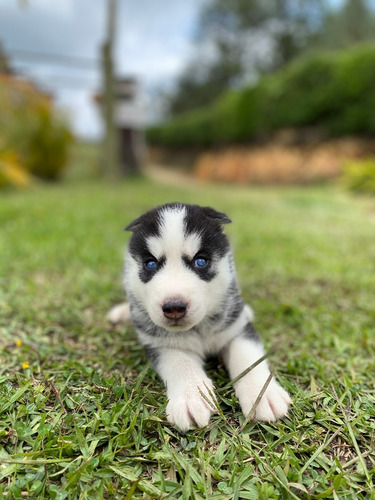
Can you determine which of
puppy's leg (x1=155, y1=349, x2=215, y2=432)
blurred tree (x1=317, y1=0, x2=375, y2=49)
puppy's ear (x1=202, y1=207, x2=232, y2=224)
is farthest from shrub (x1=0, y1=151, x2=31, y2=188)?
blurred tree (x1=317, y1=0, x2=375, y2=49)

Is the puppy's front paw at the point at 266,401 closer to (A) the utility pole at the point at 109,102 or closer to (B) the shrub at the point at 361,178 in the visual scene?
(B) the shrub at the point at 361,178

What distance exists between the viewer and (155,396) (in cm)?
190

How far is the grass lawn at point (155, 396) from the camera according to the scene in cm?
146

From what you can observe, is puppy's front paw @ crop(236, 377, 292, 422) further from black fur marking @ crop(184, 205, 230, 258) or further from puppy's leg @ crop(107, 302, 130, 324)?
puppy's leg @ crop(107, 302, 130, 324)

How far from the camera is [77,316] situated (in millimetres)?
2943

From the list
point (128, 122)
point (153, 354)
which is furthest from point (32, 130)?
point (153, 354)

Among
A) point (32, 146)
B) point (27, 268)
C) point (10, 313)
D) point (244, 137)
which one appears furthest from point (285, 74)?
point (10, 313)

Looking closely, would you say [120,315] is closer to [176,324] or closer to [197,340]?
[197,340]

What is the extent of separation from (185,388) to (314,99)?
1307 cm

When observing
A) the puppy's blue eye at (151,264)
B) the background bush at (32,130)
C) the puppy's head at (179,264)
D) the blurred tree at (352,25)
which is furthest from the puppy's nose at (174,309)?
the blurred tree at (352,25)

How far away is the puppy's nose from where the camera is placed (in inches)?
69.4

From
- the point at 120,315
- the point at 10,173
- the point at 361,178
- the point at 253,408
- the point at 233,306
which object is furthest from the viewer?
the point at 361,178

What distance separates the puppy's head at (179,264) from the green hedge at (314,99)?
1149cm

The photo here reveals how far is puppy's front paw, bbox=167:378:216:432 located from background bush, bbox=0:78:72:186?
10.0m
